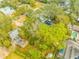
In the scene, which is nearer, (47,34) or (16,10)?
(47,34)

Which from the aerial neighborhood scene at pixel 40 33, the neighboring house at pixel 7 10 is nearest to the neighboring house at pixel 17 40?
the aerial neighborhood scene at pixel 40 33

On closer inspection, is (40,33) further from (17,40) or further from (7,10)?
(7,10)

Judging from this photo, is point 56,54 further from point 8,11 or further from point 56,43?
point 8,11

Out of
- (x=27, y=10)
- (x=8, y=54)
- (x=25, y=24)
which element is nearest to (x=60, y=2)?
(x=27, y=10)

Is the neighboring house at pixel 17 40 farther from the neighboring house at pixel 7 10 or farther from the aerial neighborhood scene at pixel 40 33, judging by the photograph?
the neighboring house at pixel 7 10

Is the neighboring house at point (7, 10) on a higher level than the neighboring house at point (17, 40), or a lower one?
higher

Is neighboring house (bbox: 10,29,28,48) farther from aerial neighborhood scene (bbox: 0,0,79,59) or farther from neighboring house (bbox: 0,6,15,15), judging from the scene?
neighboring house (bbox: 0,6,15,15)

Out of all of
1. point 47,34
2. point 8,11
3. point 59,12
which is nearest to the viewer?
point 47,34

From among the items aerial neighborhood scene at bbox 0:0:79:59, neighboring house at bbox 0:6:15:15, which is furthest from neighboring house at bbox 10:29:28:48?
neighboring house at bbox 0:6:15:15
